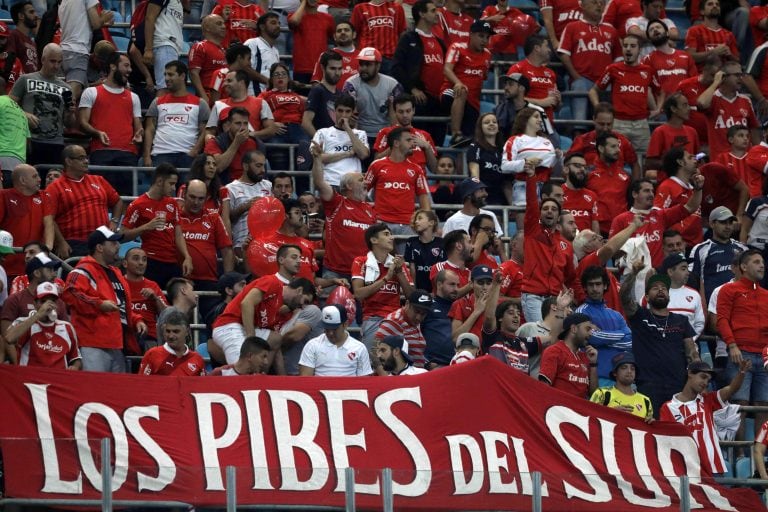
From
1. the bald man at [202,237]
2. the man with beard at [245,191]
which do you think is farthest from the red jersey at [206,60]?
the bald man at [202,237]

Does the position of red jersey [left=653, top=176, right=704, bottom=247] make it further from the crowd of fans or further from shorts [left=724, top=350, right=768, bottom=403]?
shorts [left=724, top=350, right=768, bottom=403]

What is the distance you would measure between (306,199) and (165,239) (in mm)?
1393

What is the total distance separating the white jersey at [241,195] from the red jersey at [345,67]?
2238mm

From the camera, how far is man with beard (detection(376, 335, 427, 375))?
1438cm

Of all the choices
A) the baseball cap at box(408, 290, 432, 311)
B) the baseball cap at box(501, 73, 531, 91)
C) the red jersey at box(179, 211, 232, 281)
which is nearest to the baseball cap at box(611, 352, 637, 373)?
the baseball cap at box(408, 290, 432, 311)

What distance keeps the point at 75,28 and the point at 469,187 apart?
468 centimetres

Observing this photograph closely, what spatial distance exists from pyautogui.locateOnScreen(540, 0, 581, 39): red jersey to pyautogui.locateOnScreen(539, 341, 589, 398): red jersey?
670 centimetres

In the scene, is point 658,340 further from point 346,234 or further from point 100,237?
point 100,237

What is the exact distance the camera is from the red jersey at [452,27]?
65.5 ft

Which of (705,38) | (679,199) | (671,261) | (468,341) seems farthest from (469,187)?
(705,38)

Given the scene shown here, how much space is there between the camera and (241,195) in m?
17.0

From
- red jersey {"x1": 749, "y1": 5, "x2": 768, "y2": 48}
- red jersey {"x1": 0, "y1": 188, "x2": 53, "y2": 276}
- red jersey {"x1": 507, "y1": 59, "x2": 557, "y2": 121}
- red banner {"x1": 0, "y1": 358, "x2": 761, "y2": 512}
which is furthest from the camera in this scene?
red jersey {"x1": 749, "y1": 5, "x2": 768, "y2": 48}

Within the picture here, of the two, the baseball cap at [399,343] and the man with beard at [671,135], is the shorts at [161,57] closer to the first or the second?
the man with beard at [671,135]

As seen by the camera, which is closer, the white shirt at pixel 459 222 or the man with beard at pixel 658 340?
the man with beard at pixel 658 340
